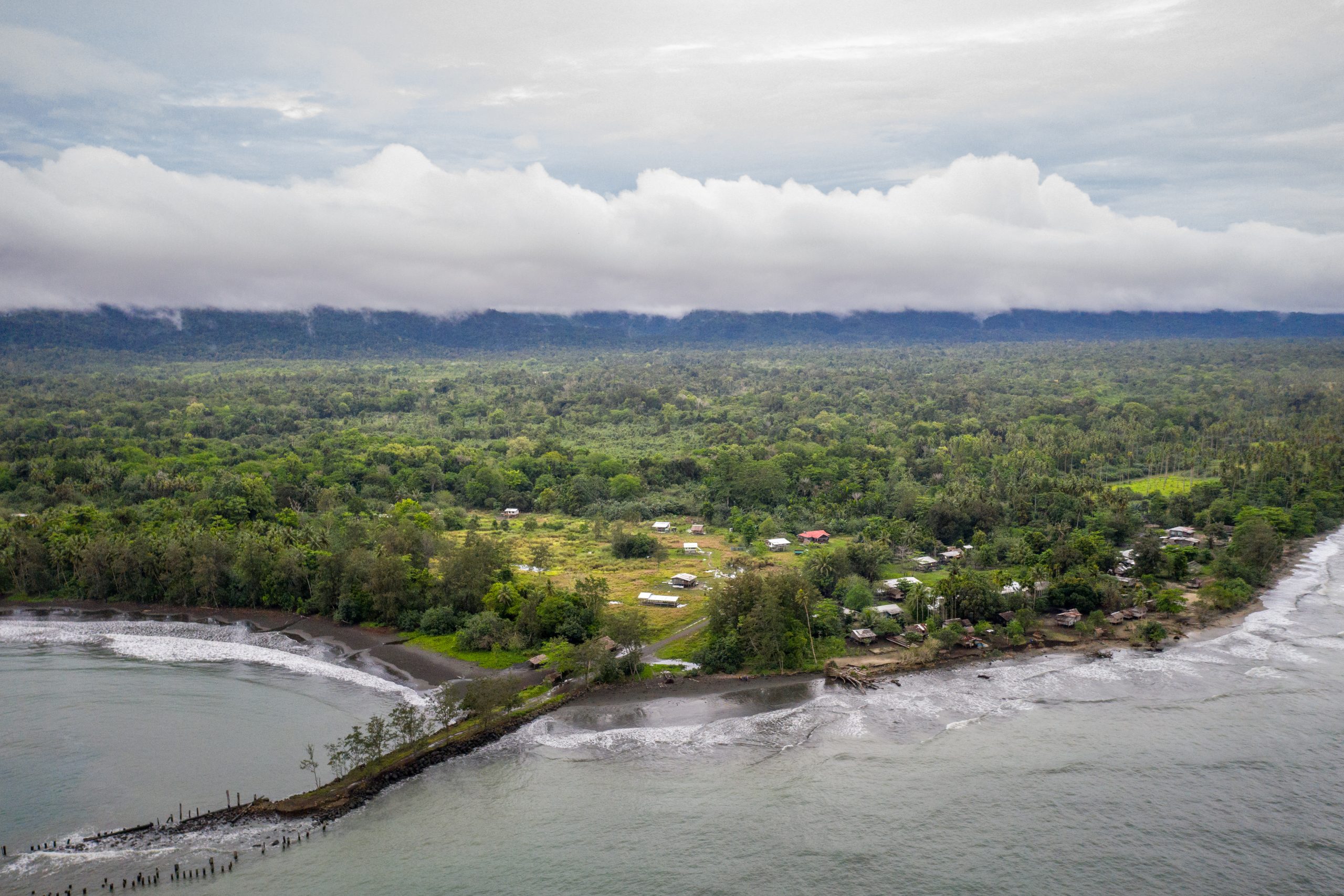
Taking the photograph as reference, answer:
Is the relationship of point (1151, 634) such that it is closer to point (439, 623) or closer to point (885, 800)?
point (885, 800)

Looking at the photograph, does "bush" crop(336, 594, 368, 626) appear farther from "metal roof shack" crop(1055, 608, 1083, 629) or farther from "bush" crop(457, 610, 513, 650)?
"metal roof shack" crop(1055, 608, 1083, 629)

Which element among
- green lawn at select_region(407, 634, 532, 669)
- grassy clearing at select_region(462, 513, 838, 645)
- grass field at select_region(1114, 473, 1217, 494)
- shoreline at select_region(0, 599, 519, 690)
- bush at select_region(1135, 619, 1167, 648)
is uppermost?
grass field at select_region(1114, 473, 1217, 494)

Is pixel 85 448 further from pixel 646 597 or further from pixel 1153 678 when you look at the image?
pixel 1153 678

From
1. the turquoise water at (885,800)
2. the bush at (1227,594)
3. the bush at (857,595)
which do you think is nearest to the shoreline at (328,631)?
the turquoise water at (885,800)

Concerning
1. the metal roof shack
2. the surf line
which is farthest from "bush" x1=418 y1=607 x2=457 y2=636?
the metal roof shack

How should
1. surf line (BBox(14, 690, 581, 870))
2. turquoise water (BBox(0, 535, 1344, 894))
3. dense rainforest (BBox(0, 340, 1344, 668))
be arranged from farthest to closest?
dense rainforest (BBox(0, 340, 1344, 668)) < surf line (BBox(14, 690, 581, 870)) < turquoise water (BBox(0, 535, 1344, 894))

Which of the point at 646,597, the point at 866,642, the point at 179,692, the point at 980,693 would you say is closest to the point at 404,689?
the point at 179,692

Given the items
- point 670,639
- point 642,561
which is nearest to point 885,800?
point 670,639

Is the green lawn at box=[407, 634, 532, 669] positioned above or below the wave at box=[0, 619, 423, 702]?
above
